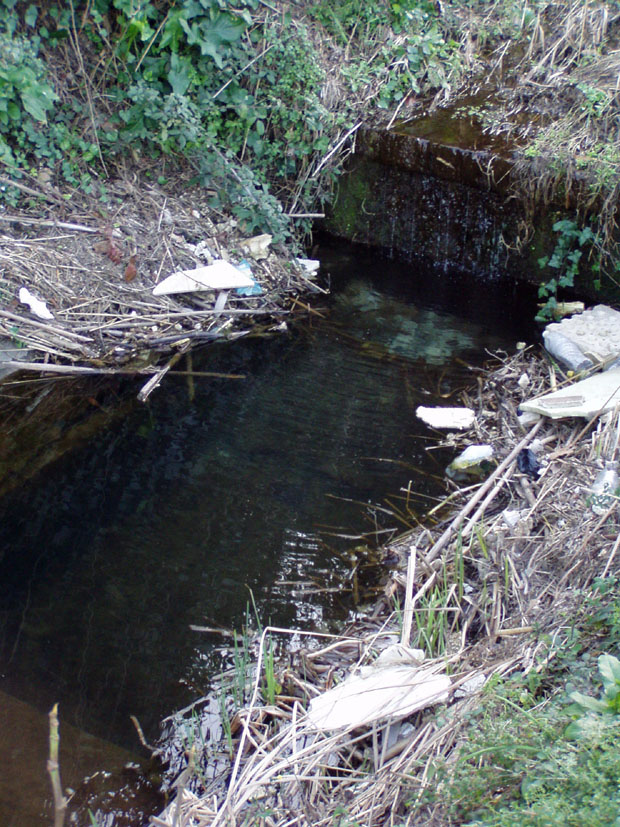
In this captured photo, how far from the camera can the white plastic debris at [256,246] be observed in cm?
574

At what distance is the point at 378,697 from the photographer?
2.26 metres

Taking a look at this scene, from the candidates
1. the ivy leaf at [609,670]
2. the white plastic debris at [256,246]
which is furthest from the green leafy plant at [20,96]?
the ivy leaf at [609,670]

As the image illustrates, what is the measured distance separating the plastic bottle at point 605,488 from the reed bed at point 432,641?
5 cm

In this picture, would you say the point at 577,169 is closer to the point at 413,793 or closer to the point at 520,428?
the point at 520,428

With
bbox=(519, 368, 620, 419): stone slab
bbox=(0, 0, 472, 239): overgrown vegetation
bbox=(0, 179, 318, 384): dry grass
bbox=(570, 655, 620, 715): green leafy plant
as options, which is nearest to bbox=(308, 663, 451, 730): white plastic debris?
bbox=(570, 655, 620, 715): green leafy plant

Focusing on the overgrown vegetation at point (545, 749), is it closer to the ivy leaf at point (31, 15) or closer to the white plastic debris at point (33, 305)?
the white plastic debris at point (33, 305)

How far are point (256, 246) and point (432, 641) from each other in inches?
156

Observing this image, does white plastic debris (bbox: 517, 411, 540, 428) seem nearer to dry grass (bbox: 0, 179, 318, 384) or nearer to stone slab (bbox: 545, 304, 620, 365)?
stone slab (bbox: 545, 304, 620, 365)

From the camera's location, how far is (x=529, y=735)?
191 cm

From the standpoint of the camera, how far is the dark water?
8.94 feet

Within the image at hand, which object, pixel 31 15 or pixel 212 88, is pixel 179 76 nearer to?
pixel 212 88

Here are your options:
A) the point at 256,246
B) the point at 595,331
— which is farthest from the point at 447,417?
the point at 256,246

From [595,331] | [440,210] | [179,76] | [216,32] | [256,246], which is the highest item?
[216,32]

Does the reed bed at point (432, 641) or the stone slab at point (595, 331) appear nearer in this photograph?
the reed bed at point (432, 641)
